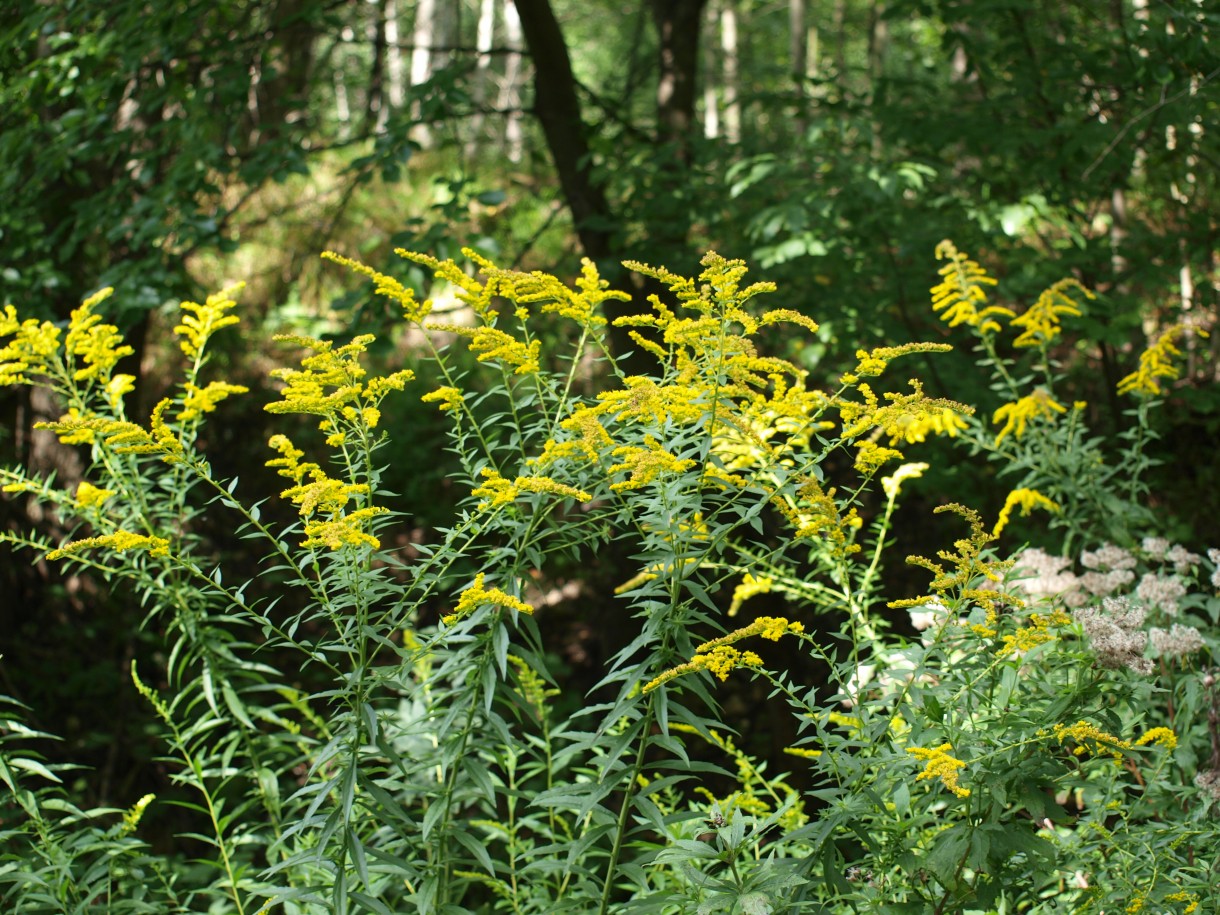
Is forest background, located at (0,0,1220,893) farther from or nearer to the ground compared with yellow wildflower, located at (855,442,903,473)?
farther from the ground

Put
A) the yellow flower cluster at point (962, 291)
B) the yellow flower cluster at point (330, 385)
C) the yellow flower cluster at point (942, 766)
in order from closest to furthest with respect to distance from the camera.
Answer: the yellow flower cluster at point (942, 766) < the yellow flower cluster at point (330, 385) < the yellow flower cluster at point (962, 291)

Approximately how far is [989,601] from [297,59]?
5.95 metres

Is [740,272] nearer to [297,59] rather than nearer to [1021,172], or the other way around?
[1021,172]

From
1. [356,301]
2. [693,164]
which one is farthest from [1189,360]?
[356,301]

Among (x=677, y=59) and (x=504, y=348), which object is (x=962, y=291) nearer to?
(x=504, y=348)

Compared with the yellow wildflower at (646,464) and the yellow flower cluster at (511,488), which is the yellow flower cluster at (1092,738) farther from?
the yellow flower cluster at (511,488)

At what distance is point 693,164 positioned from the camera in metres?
4.45

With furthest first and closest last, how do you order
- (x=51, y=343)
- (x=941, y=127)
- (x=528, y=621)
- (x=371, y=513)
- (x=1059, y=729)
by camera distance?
(x=941, y=127)
(x=51, y=343)
(x=528, y=621)
(x=371, y=513)
(x=1059, y=729)

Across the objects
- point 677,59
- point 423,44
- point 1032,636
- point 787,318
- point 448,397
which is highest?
point 423,44

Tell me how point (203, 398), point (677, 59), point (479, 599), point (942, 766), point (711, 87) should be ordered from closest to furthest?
point (942, 766)
point (479, 599)
point (203, 398)
point (677, 59)
point (711, 87)

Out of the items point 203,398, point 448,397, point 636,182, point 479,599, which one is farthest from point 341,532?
point 636,182

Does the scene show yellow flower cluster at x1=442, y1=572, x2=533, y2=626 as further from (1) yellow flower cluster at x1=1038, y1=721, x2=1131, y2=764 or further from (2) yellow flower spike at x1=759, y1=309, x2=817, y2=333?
(1) yellow flower cluster at x1=1038, y1=721, x2=1131, y2=764

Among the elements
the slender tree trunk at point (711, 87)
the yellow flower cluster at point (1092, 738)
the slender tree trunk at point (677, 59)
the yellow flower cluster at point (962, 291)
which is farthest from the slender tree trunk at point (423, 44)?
the yellow flower cluster at point (1092, 738)

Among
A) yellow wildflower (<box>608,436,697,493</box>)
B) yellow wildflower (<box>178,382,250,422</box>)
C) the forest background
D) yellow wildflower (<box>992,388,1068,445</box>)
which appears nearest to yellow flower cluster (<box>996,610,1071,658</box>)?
yellow wildflower (<box>608,436,697,493</box>)
